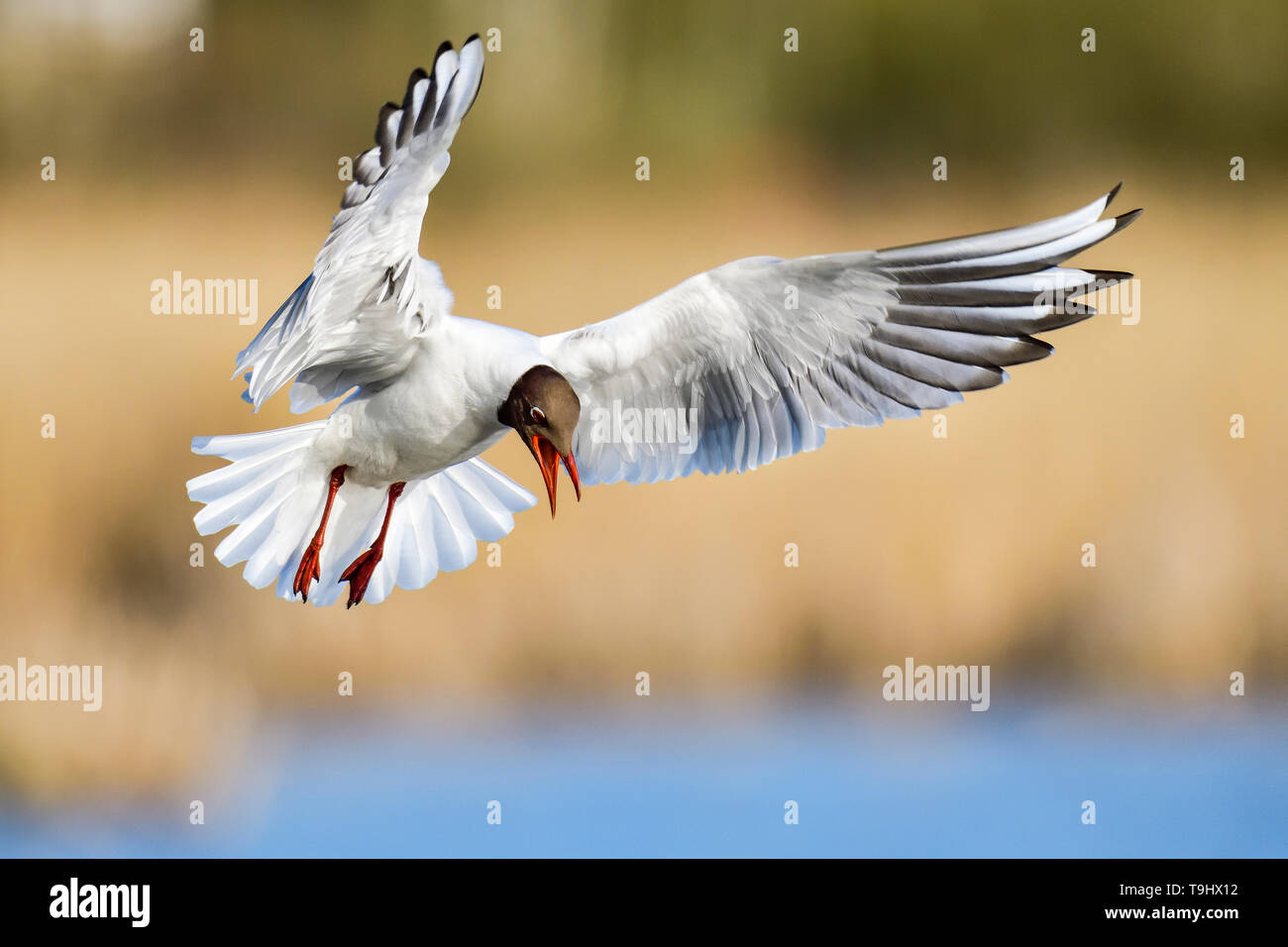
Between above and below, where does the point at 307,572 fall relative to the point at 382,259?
below

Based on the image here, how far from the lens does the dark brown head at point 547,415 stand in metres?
1.77

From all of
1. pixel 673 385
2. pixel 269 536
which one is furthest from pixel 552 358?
pixel 269 536

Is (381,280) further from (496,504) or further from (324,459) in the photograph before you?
(496,504)

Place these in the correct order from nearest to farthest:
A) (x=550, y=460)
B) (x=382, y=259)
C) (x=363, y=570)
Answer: (x=382, y=259) → (x=550, y=460) → (x=363, y=570)

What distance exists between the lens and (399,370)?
6.27 ft

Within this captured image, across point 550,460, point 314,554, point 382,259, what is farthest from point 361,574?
point 382,259

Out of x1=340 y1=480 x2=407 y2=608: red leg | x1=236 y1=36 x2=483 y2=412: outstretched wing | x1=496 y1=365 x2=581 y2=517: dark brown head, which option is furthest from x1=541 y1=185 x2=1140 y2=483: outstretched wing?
x1=340 y1=480 x2=407 y2=608: red leg

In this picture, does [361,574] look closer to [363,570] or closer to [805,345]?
[363,570]

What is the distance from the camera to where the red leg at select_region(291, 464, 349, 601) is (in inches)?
81.5

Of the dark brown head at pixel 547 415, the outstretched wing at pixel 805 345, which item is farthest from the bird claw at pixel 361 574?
the dark brown head at pixel 547 415

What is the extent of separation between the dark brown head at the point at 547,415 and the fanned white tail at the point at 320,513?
16.4 inches

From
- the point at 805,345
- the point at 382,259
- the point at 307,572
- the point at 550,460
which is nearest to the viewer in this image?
the point at 382,259

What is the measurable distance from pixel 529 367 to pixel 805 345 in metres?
0.42

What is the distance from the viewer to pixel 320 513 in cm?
214
